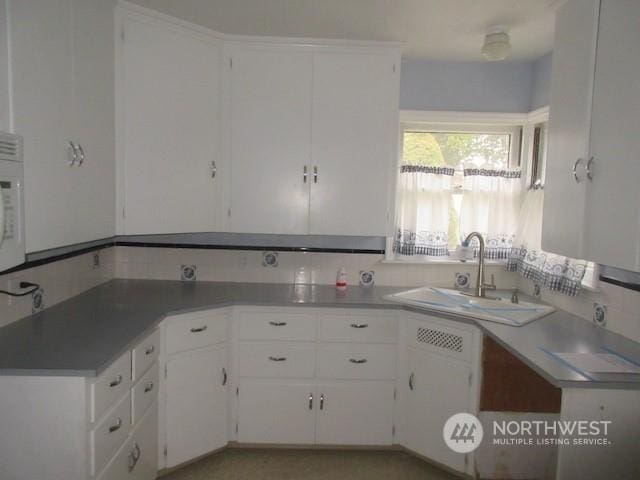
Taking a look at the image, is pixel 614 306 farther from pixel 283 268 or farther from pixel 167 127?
pixel 167 127

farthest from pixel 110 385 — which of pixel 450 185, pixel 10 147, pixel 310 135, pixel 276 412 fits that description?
pixel 450 185

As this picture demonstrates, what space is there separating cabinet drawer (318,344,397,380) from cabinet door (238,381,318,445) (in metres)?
0.15

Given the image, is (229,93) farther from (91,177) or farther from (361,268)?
(361,268)

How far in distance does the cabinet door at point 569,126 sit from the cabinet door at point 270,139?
1.26 meters

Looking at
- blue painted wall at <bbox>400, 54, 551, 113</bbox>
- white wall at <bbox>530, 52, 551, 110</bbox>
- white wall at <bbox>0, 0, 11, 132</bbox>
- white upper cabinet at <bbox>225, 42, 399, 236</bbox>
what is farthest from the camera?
blue painted wall at <bbox>400, 54, 551, 113</bbox>

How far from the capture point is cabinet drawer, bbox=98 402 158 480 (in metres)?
1.75

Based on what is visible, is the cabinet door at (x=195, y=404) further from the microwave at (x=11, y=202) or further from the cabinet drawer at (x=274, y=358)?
the microwave at (x=11, y=202)

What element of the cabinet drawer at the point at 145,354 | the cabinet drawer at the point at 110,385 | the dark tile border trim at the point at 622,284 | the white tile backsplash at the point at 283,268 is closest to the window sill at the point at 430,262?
the white tile backsplash at the point at 283,268

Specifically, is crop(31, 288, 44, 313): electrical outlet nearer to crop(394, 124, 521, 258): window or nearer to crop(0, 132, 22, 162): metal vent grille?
crop(0, 132, 22, 162): metal vent grille

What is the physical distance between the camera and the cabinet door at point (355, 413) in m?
2.55

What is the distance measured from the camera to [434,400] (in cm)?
243

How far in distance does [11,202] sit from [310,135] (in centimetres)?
167

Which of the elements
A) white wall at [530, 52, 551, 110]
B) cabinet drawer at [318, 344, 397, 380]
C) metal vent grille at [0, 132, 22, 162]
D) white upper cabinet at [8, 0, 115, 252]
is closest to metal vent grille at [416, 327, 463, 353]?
cabinet drawer at [318, 344, 397, 380]

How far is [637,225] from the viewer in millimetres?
1513
